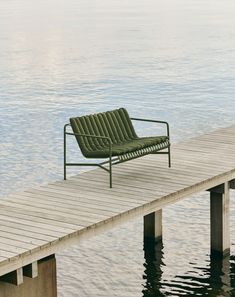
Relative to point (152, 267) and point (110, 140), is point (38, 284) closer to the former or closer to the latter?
point (110, 140)

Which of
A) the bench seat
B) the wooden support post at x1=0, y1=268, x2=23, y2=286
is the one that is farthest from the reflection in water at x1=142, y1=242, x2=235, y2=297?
the wooden support post at x1=0, y1=268, x2=23, y2=286

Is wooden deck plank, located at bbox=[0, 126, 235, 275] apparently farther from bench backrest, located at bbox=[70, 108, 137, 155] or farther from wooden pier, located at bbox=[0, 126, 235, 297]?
bench backrest, located at bbox=[70, 108, 137, 155]

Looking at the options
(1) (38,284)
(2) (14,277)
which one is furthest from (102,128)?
(2) (14,277)

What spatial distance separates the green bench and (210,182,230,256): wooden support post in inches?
34.9

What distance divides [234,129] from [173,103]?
52.7 feet

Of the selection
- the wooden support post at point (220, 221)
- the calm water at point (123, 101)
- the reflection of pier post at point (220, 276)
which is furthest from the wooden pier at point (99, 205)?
the calm water at point (123, 101)

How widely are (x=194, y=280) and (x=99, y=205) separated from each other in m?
2.38

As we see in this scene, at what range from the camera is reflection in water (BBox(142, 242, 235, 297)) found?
15.5 meters

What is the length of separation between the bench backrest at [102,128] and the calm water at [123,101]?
1.78 m

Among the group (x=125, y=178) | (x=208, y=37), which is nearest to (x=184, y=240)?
(x=125, y=178)

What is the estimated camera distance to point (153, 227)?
56.6ft

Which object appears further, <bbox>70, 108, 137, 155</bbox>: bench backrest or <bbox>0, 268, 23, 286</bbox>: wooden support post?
<bbox>70, 108, 137, 155</bbox>: bench backrest

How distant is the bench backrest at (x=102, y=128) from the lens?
15.8 meters

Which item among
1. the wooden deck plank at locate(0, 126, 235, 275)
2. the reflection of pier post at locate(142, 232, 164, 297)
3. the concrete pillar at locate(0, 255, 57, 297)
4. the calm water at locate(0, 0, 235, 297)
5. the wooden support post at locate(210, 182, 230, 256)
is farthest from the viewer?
the wooden support post at locate(210, 182, 230, 256)
